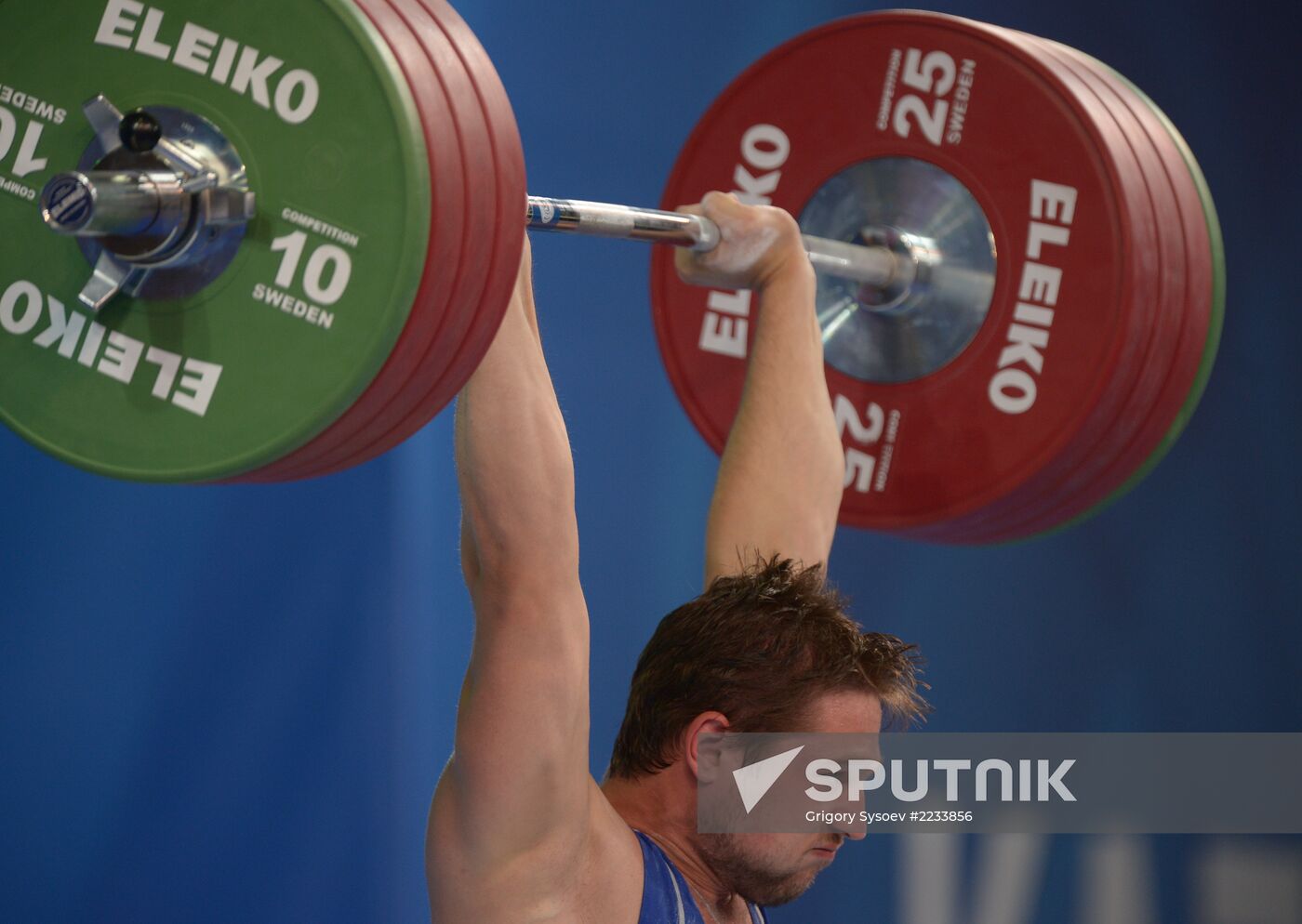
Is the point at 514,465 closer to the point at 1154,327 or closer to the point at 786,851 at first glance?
the point at 786,851

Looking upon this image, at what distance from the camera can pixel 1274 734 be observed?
10.3 feet

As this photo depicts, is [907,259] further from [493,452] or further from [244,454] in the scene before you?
[244,454]

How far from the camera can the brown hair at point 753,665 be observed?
2.11 metres

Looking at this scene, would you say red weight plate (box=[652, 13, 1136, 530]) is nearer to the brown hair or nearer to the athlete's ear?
the brown hair

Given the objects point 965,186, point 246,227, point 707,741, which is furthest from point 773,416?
point 246,227

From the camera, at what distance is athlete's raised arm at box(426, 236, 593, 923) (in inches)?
70.3

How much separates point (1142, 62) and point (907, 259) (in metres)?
0.97

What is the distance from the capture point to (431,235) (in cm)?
153

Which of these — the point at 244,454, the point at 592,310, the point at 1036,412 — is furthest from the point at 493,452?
the point at 592,310

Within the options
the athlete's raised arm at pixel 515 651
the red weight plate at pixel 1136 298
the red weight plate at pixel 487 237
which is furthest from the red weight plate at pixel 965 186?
the red weight plate at pixel 487 237

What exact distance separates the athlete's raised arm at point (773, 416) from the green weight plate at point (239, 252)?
0.99 metres

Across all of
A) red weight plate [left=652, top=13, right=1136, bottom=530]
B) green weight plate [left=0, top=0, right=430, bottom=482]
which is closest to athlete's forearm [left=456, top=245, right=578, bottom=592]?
green weight plate [left=0, top=0, right=430, bottom=482]

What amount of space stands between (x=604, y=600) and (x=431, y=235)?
1.97m

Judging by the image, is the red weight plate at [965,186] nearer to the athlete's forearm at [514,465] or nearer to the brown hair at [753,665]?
the brown hair at [753,665]
